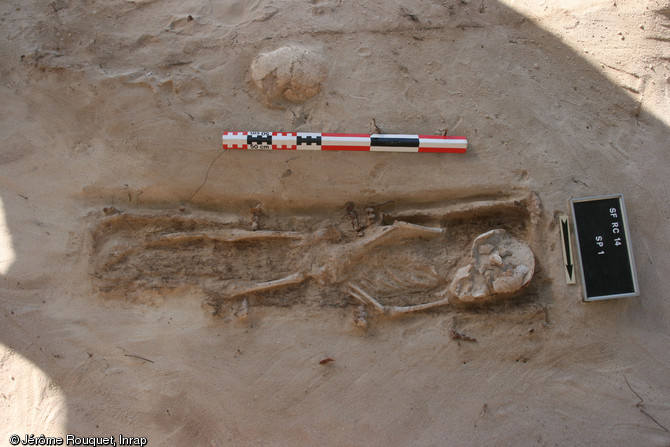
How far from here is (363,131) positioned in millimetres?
4707

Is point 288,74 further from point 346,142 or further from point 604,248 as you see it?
point 604,248

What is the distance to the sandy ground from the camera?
4035mm

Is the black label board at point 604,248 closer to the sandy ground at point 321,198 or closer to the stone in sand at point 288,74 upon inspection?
the sandy ground at point 321,198

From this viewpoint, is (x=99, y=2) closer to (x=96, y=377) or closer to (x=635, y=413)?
(x=96, y=377)

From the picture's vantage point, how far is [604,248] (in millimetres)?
4188

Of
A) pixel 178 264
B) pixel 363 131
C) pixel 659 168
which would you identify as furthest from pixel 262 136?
pixel 659 168

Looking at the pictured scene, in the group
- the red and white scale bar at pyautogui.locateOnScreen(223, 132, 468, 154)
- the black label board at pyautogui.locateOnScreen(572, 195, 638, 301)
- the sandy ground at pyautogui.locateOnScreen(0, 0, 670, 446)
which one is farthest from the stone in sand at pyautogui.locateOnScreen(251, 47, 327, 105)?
the black label board at pyautogui.locateOnScreen(572, 195, 638, 301)

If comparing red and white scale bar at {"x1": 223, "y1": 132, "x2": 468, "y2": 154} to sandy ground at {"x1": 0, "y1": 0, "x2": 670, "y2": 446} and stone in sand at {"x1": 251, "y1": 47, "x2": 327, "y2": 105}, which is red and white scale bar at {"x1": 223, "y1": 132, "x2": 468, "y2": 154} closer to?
sandy ground at {"x1": 0, "y1": 0, "x2": 670, "y2": 446}

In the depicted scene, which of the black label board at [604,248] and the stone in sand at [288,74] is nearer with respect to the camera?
the black label board at [604,248]

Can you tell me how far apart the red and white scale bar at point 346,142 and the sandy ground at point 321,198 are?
10 cm

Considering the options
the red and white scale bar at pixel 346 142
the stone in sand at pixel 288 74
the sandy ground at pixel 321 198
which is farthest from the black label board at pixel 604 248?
the stone in sand at pixel 288 74

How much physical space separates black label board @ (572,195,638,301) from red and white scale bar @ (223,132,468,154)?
1148mm

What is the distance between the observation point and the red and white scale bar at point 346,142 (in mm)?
4594

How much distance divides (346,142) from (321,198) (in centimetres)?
54
